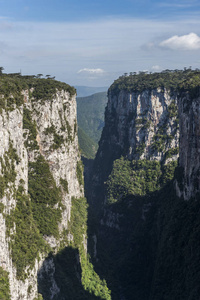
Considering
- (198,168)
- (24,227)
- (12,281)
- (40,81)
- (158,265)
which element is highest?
(40,81)

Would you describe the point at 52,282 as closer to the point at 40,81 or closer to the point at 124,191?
the point at 40,81

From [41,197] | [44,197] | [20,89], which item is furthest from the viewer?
[44,197]

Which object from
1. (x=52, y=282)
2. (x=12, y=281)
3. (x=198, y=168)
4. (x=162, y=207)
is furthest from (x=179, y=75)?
(x=12, y=281)

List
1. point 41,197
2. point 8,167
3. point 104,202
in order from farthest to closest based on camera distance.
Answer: point 104,202
point 41,197
point 8,167

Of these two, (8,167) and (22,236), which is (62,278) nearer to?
(22,236)

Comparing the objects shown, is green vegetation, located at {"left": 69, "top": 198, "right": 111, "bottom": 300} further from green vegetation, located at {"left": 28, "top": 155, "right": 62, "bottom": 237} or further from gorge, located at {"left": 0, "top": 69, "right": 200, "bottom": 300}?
green vegetation, located at {"left": 28, "top": 155, "right": 62, "bottom": 237}

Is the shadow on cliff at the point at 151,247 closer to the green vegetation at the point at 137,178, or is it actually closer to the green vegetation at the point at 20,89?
the green vegetation at the point at 137,178

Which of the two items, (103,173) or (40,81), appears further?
(103,173)

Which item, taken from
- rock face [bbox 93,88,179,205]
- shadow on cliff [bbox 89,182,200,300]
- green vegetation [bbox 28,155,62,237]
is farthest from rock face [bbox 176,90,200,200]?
rock face [bbox 93,88,179,205]

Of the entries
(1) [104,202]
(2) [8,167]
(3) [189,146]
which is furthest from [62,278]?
(1) [104,202]
